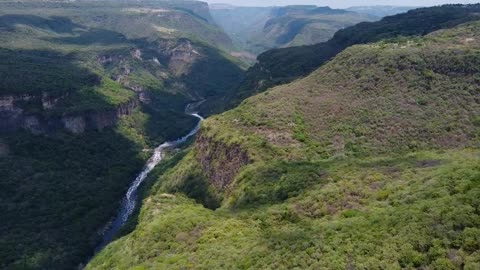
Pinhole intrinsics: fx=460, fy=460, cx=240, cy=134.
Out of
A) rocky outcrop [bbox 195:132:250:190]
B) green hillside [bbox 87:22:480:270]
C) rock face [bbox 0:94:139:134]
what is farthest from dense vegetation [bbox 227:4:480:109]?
rocky outcrop [bbox 195:132:250:190]

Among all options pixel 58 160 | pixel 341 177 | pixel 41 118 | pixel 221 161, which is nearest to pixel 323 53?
pixel 221 161

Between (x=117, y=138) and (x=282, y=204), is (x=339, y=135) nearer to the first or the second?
(x=282, y=204)

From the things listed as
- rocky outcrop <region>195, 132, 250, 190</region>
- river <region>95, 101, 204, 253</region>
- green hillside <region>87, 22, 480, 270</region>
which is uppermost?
green hillside <region>87, 22, 480, 270</region>

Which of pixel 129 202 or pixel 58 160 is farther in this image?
pixel 58 160

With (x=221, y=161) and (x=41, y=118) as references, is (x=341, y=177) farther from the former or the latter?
(x=41, y=118)

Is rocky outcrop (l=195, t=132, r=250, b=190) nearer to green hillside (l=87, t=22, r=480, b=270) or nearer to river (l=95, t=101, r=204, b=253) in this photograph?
green hillside (l=87, t=22, r=480, b=270)

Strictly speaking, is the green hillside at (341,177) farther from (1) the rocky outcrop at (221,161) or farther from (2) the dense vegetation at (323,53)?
(2) the dense vegetation at (323,53)

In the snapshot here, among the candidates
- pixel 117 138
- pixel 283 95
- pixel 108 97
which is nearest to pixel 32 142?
pixel 117 138
